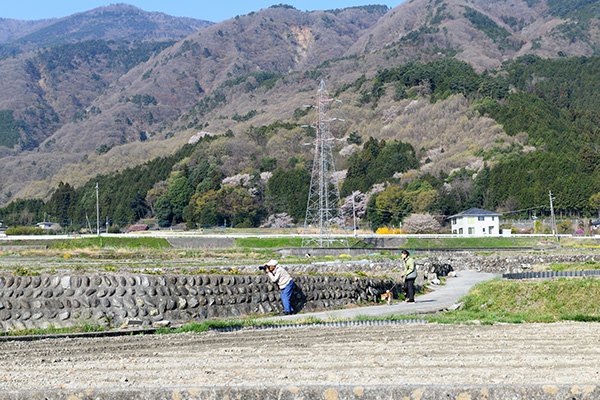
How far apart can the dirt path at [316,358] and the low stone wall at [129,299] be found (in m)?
2.64

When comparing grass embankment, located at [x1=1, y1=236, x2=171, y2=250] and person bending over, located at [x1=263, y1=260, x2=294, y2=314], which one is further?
grass embankment, located at [x1=1, y1=236, x2=171, y2=250]

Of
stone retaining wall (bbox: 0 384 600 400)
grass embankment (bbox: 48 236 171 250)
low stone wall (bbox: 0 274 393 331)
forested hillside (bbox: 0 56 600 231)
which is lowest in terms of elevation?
stone retaining wall (bbox: 0 384 600 400)

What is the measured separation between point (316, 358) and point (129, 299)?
291 inches

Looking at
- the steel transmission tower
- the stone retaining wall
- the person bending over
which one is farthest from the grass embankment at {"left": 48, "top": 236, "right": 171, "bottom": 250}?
the stone retaining wall

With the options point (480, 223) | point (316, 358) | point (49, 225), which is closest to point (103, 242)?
point (480, 223)

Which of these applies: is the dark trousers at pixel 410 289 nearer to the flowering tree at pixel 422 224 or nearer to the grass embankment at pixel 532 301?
the grass embankment at pixel 532 301

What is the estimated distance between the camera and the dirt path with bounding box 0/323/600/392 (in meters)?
10.8

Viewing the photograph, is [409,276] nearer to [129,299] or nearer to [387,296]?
[387,296]

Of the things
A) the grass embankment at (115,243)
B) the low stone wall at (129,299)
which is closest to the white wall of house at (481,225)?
the grass embankment at (115,243)

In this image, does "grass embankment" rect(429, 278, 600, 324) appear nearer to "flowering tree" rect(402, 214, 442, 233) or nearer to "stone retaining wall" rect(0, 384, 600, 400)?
"stone retaining wall" rect(0, 384, 600, 400)

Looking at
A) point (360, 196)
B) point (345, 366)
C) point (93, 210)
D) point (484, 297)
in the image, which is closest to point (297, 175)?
point (360, 196)

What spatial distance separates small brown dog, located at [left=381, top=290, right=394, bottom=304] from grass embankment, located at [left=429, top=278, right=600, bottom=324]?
6.35ft

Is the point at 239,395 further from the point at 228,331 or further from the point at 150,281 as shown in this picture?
the point at 150,281

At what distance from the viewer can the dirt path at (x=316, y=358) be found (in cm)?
1084
